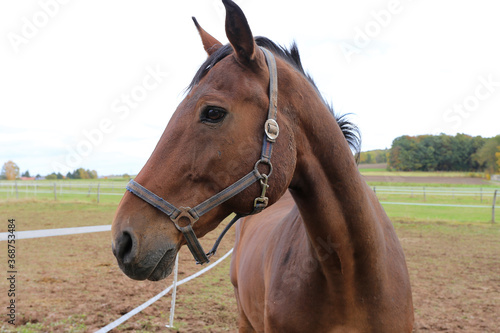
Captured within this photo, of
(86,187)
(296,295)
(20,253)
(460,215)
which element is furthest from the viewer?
(86,187)

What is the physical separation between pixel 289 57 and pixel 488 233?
1265 centimetres

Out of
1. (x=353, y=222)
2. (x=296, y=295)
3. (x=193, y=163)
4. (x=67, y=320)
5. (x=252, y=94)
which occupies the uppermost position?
(x=252, y=94)

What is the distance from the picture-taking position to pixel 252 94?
5.07 feet

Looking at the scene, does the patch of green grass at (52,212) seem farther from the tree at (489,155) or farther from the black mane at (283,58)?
the tree at (489,155)

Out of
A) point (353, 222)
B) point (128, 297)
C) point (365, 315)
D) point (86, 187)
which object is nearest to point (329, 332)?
point (365, 315)

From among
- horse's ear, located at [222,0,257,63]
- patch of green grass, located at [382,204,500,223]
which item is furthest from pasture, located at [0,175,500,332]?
patch of green grass, located at [382,204,500,223]

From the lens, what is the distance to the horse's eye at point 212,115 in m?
1.48

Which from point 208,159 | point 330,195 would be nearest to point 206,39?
point 208,159

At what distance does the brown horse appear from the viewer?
1401mm

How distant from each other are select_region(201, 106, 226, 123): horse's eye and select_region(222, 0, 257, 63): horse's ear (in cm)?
29

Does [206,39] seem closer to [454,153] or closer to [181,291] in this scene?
[181,291]

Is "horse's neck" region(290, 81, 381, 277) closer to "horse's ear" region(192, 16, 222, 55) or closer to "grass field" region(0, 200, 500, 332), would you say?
"horse's ear" region(192, 16, 222, 55)

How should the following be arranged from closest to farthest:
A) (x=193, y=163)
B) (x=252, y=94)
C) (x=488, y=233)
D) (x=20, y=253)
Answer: (x=193, y=163)
(x=252, y=94)
(x=20, y=253)
(x=488, y=233)

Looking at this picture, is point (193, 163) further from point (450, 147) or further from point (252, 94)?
point (450, 147)
